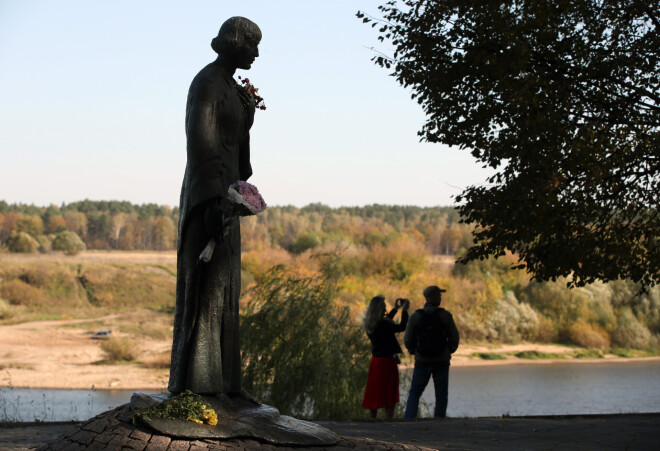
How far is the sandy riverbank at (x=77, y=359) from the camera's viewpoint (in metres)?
31.4

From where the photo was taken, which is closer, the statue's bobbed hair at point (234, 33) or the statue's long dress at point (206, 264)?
the statue's long dress at point (206, 264)

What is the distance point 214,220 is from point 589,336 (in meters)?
39.1

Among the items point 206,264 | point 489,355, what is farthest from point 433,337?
point 489,355

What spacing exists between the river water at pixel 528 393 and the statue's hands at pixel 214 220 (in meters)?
13.3

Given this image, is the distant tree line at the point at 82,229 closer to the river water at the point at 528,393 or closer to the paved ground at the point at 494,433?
the river water at the point at 528,393

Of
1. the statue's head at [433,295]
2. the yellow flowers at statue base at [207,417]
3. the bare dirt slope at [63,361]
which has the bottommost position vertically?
the bare dirt slope at [63,361]

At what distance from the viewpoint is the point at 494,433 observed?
9359 millimetres

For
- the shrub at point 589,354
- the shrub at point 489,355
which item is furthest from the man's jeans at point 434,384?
the shrub at point 589,354

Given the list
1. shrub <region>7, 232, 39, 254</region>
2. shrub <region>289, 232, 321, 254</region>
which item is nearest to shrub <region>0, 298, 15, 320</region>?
shrub <region>7, 232, 39, 254</region>

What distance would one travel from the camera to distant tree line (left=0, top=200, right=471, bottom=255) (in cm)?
6788

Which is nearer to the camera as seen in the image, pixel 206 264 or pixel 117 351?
pixel 206 264

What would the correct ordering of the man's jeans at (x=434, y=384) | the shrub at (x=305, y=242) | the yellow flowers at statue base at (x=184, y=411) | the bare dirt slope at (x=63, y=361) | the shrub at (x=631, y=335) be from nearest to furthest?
the yellow flowers at statue base at (x=184, y=411), the man's jeans at (x=434, y=384), the bare dirt slope at (x=63, y=361), the shrub at (x=631, y=335), the shrub at (x=305, y=242)

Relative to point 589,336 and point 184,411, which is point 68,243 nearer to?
point 589,336

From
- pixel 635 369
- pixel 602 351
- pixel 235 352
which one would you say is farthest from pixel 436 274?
pixel 235 352
